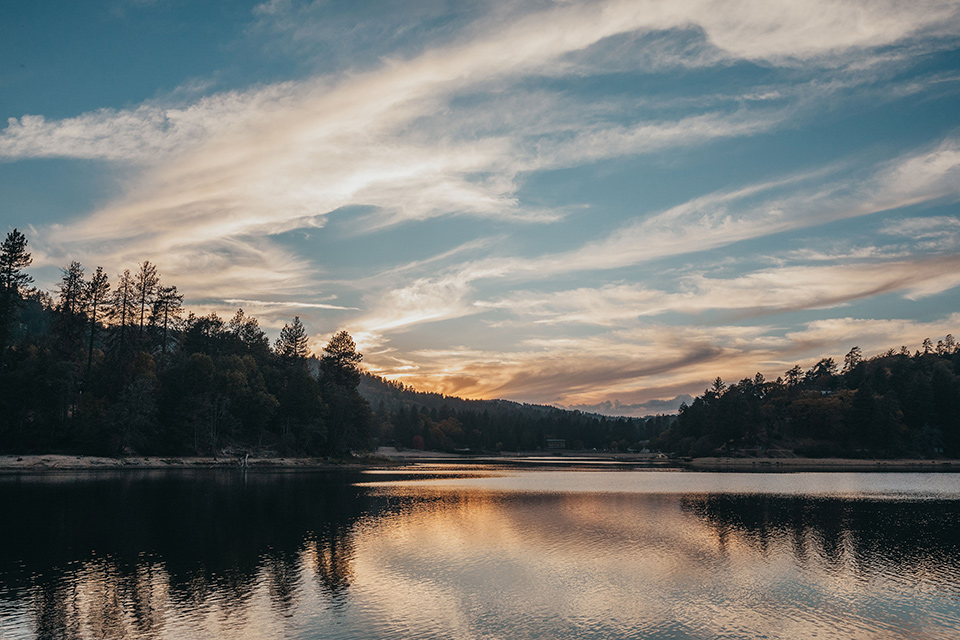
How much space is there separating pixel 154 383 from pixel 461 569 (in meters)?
105

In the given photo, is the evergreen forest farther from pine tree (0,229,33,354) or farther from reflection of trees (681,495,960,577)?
reflection of trees (681,495,960,577)

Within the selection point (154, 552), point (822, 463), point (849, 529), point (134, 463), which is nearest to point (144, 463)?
point (134, 463)

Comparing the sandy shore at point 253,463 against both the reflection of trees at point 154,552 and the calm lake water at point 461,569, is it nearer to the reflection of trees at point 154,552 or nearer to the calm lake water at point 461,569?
the reflection of trees at point 154,552

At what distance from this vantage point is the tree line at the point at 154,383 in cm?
10188

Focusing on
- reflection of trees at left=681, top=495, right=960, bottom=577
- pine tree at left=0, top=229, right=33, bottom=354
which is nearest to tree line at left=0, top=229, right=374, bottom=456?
pine tree at left=0, top=229, right=33, bottom=354

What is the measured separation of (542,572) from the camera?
34.6 metres

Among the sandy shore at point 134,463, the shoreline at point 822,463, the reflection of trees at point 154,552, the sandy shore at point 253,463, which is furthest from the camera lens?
the shoreline at point 822,463

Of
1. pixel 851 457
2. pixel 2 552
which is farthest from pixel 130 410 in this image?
pixel 851 457

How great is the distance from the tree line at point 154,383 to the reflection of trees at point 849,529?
9290 cm

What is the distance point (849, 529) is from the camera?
172 ft

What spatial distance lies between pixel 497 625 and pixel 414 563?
12.8 m

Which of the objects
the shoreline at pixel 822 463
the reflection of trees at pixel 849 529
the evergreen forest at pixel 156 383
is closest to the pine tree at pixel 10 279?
the evergreen forest at pixel 156 383

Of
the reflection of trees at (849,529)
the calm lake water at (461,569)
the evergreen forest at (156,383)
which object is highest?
the evergreen forest at (156,383)

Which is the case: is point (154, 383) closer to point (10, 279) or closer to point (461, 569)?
point (10, 279)
